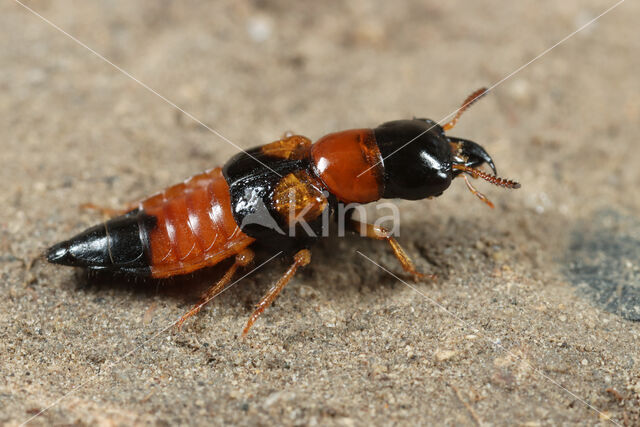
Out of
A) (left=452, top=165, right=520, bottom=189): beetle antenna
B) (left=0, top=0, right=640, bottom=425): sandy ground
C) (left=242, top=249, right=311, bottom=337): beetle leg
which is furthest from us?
(left=452, top=165, right=520, bottom=189): beetle antenna

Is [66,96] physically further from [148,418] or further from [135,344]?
[148,418]

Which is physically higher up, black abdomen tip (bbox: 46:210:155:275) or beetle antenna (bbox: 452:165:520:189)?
beetle antenna (bbox: 452:165:520:189)

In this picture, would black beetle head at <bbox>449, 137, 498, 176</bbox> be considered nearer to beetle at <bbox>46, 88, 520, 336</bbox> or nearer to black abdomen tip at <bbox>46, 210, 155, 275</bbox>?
beetle at <bbox>46, 88, 520, 336</bbox>

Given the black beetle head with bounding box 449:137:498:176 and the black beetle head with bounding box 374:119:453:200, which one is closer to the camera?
the black beetle head with bounding box 374:119:453:200

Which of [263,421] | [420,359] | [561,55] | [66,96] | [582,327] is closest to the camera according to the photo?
[263,421]

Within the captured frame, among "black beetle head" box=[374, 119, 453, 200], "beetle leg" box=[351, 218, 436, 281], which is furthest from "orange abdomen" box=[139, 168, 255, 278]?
"black beetle head" box=[374, 119, 453, 200]

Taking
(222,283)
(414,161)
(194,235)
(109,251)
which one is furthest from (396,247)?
(109,251)

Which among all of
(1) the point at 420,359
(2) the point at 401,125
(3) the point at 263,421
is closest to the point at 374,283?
(1) the point at 420,359

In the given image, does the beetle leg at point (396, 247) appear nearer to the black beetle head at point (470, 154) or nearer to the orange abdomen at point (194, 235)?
the black beetle head at point (470, 154)
